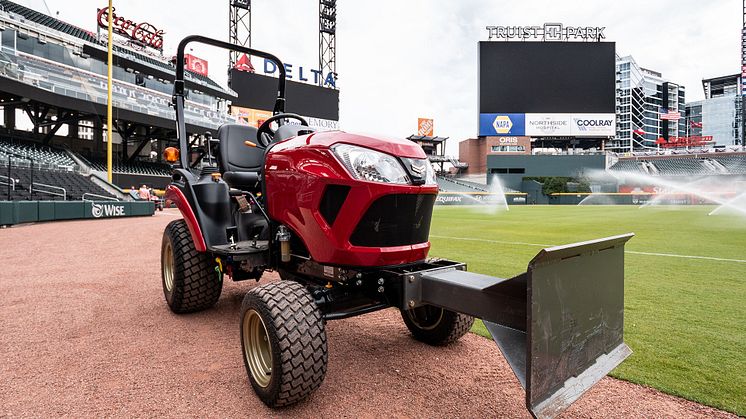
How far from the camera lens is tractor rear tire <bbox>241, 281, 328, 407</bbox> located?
80.8 inches

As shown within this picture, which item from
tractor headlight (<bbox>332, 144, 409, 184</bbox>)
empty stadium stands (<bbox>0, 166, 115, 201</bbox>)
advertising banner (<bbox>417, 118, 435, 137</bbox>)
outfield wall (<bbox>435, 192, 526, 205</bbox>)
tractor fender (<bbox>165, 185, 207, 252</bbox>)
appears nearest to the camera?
tractor headlight (<bbox>332, 144, 409, 184</bbox>)

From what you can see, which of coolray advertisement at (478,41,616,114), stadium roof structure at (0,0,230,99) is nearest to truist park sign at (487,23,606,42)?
coolray advertisement at (478,41,616,114)

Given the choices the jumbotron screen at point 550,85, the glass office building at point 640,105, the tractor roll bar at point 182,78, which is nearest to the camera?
the tractor roll bar at point 182,78

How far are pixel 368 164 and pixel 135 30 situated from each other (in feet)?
166

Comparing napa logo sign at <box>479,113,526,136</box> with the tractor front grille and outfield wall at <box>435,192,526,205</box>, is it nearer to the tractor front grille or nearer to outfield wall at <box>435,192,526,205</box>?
outfield wall at <box>435,192,526,205</box>

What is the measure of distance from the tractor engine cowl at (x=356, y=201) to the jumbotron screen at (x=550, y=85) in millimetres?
57331

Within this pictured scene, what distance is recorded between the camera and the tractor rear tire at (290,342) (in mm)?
2054

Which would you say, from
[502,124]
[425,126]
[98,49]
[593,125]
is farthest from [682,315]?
[425,126]

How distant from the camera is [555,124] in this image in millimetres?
56531

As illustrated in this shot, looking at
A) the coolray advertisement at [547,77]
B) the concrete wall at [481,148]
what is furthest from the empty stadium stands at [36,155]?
the concrete wall at [481,148]

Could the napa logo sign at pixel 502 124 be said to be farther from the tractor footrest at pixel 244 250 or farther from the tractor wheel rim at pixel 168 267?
the tractor footrest at pixel 244 250

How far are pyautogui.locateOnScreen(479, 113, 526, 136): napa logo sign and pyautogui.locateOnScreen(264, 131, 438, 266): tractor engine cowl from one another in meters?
57.9

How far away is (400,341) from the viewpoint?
10.5 ft

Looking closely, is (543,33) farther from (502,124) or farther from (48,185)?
(48,185)
